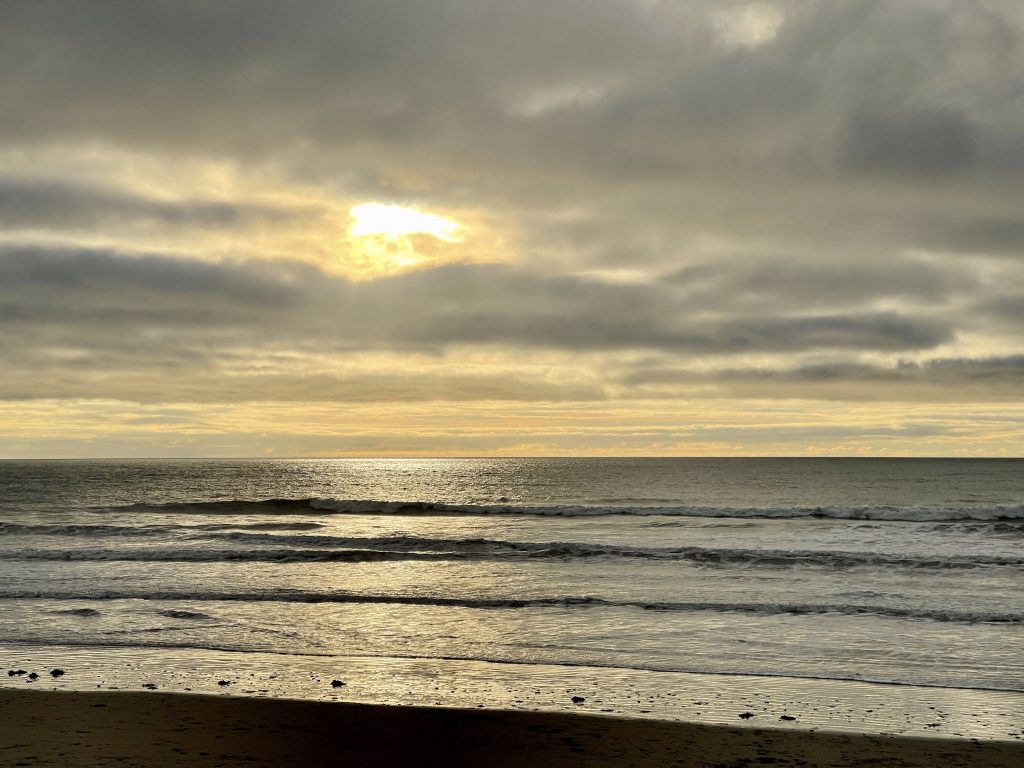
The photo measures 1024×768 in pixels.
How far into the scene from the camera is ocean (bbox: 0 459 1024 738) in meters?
14.5

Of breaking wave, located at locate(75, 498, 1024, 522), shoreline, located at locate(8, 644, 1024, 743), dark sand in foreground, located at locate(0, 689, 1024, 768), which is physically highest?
dark sand in foreground, located at locate(0, 689, 1024, 768)

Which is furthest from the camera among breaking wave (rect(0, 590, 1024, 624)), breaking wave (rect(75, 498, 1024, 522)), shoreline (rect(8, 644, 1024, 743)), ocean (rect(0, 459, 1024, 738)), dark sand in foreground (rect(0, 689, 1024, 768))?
breaking wave (rect(75, 498, 1024, 522))

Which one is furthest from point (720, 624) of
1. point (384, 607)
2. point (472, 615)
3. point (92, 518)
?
point (92, 518)

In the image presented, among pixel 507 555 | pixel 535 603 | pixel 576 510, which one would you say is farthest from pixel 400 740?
pixel 576 510

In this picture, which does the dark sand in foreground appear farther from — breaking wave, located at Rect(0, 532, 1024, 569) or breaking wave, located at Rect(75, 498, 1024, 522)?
breaking wave, located at Rect(75, 498, 1024, 522)

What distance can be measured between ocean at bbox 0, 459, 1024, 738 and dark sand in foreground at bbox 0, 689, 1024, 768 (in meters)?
0.92

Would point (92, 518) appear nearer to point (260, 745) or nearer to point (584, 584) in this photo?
point (584, 584)

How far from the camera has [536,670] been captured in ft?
51.4

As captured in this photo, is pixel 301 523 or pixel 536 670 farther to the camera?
pixel 301 523

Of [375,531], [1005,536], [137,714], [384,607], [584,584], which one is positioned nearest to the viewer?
[137,714]

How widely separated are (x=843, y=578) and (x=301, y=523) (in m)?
34.8

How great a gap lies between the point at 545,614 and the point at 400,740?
1026 centimetres

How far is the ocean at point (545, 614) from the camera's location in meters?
14.5

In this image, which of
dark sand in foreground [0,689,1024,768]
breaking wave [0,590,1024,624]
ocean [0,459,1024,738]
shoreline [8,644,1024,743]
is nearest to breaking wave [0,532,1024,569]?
ocean [0,459,1024,738]
